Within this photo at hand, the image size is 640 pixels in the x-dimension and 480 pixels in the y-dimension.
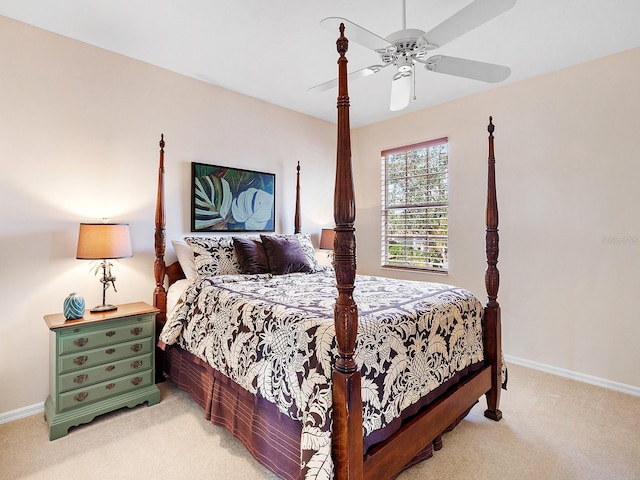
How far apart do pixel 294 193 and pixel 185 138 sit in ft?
4.57

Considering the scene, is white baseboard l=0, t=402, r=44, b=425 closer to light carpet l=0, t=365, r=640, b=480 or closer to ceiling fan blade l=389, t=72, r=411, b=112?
light carpet l=0, t=365, r=640, b=480

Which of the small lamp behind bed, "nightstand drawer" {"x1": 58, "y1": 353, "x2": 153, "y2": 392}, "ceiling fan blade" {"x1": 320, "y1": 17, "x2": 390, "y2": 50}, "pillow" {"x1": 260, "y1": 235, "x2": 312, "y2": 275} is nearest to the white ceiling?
"ceiling fan blade" {"x1": 320, "y1": 17, "x2": 390, "y2": 50}

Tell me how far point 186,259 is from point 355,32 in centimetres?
216

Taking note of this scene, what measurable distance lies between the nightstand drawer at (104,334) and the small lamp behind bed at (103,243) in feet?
0.69

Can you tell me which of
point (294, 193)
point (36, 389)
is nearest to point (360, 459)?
point (36, 389)

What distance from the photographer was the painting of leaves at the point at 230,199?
10.6 feet

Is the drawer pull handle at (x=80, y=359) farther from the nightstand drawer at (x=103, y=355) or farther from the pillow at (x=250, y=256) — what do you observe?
the pillow at (x=250, y=256)

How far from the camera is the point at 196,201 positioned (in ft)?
10.5

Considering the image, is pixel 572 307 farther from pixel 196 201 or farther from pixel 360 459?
pixel 196 201

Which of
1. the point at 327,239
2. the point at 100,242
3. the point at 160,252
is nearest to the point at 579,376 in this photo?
the point at 327,239

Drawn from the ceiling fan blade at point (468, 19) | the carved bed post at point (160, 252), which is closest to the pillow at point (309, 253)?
the carved bed post at point (160, 252)

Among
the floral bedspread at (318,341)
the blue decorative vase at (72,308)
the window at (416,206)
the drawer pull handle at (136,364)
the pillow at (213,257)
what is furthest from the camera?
the window at (416,206)

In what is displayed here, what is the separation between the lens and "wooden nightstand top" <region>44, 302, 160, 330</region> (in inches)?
83.4

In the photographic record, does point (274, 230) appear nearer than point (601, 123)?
No
